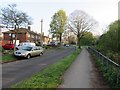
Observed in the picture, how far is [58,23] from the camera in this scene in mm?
74250

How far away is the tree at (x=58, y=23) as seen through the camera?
73750 millimetres

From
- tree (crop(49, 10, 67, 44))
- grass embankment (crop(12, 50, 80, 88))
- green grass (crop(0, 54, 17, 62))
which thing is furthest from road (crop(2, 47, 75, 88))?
tree (crop(49, 10, 67, 44))

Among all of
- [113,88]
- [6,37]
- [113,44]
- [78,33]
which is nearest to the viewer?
[113,88]

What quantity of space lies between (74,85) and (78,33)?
60178 millimetres

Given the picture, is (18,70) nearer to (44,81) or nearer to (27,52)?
(44,81)

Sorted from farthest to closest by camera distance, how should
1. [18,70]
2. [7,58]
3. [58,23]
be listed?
[58,23], [7,58], [18,70]

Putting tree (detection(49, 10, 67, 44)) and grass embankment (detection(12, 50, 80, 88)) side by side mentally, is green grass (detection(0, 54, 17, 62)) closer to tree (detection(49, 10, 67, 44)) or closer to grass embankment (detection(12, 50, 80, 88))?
grass embankment (detection(12, 50, 80, 88))

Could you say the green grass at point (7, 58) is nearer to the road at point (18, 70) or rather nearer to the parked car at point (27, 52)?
the parked car at point (27, 52)

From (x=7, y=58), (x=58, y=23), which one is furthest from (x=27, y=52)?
(x=58, y=23)

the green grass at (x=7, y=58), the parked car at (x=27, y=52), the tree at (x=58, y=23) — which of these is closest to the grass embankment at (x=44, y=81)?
the green grass at (x=7, y=58)

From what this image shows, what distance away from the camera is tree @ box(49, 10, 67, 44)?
73750mm

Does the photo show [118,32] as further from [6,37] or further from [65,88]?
[6,37]

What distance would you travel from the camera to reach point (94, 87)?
10148 millimetres

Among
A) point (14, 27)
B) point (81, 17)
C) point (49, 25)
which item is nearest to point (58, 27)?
point (49, 25)
